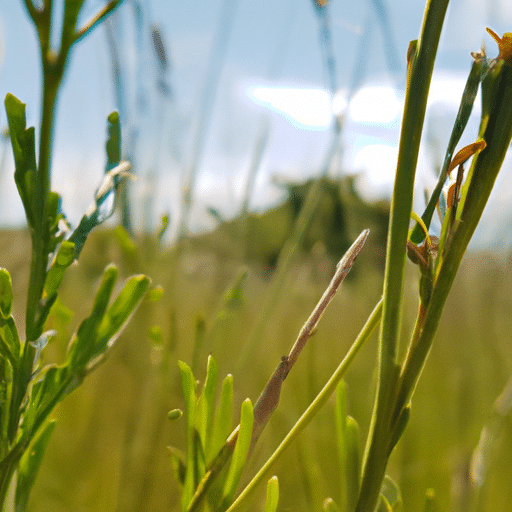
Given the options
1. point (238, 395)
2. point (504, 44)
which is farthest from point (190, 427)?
point (238, 395)

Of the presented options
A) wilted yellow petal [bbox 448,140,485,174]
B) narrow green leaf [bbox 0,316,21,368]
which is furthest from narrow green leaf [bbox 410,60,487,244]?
narrow green leaf [bbox 0,316,21,368]

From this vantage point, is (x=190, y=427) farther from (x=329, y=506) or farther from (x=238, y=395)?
(x=238, y=395)

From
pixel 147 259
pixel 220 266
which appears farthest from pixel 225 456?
pixel 220 266

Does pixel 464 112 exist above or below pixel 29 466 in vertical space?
above

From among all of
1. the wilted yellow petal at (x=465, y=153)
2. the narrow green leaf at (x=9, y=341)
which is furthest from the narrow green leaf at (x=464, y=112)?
the narrow green leaf at (x=9, y=341)

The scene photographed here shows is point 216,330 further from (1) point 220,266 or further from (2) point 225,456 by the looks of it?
(1) point 220,266

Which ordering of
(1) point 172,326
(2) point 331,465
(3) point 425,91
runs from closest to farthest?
(3) point 425,91
(1) point 172,326
(2) point 331,465
